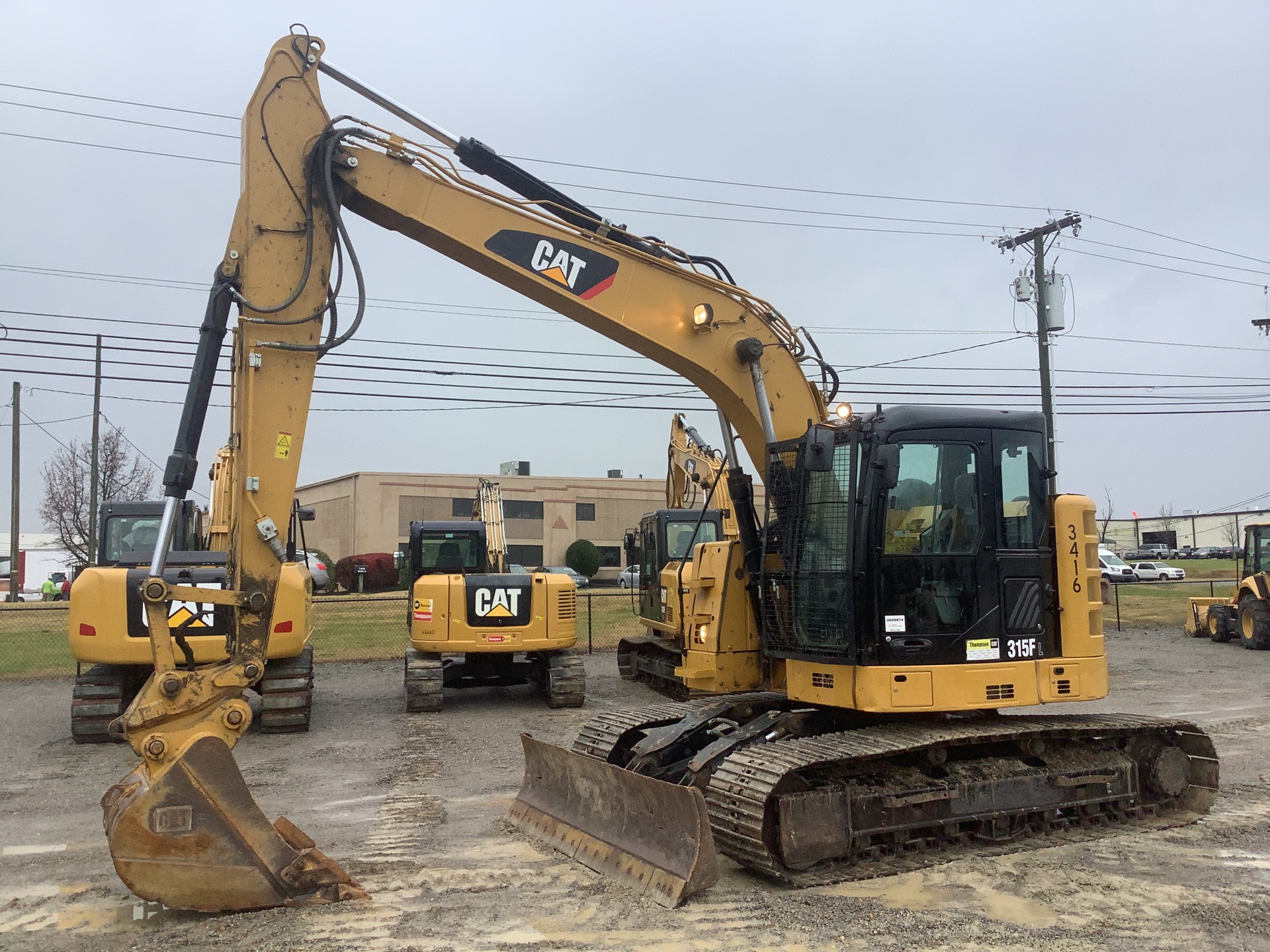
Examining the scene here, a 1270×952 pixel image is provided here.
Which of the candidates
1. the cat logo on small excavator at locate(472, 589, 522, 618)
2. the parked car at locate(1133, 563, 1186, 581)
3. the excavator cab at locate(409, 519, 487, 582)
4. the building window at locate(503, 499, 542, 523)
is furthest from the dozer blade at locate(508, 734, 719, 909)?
the building window at locate(503, 499, 542, 523)

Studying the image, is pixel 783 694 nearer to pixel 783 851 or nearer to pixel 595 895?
pixel 783 851

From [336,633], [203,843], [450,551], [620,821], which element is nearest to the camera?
[203,843]

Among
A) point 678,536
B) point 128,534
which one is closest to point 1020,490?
point 678,536

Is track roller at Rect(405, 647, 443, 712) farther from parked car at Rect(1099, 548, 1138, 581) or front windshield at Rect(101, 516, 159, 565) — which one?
parked car at Rect(1099, 548, 1138, 581)

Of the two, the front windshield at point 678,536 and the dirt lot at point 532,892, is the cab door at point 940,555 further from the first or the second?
the front windshield at point 678,536

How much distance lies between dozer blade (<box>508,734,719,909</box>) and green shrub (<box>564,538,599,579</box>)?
4204 cm

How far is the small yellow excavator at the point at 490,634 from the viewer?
43.2 feet

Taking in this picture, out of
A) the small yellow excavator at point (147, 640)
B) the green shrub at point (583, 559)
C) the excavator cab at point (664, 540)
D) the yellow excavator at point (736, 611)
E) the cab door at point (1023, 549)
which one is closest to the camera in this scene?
the yellow excavator at point (736, 611)

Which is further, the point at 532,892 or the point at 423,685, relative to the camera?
the point at 423,685

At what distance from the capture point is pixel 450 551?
16344 millimetres

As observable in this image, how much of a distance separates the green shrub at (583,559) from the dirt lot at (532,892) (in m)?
39.7

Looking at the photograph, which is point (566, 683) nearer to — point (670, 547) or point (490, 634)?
point (490, 634)

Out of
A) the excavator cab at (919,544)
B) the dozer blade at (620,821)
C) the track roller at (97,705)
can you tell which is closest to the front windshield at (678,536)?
the track roller at (97,705)

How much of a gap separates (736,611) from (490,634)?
606 cm
